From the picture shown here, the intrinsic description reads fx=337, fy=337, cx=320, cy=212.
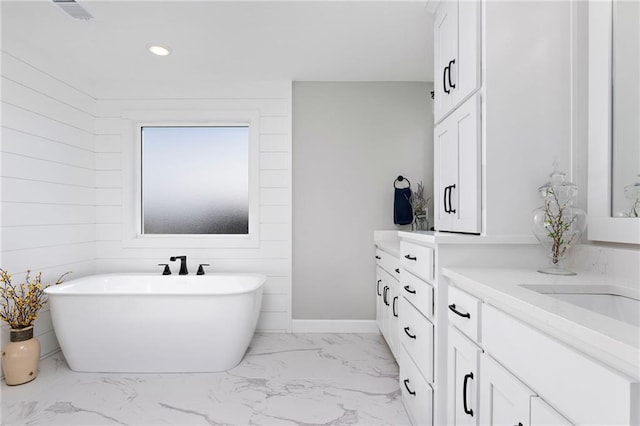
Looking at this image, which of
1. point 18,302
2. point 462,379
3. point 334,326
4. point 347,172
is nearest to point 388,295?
point 334,326

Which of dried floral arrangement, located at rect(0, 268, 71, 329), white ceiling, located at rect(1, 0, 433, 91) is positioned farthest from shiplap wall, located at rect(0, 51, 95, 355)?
white ceiling, located at rect(1, 0, 433, 91)

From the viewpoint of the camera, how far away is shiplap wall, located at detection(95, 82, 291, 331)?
326 centimetres

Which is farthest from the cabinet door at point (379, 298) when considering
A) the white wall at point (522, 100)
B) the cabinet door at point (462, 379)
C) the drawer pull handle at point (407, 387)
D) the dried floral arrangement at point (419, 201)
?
the white wall at point (522, 100)

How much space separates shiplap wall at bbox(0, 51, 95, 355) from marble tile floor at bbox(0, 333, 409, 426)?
0.68 meters

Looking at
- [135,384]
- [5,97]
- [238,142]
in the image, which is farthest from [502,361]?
[5,97]

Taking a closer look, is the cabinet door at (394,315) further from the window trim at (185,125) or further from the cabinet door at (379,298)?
the window trim at (185,125)

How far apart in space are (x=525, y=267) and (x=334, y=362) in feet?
5.39

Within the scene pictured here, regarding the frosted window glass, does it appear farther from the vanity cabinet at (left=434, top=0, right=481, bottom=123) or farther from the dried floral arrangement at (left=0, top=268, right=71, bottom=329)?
the vanity cabinet at (left=434, top=0, right=481, bottom=123)

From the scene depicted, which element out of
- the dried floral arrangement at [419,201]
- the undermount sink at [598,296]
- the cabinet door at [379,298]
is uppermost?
the dried floral arrangement at [419,201]

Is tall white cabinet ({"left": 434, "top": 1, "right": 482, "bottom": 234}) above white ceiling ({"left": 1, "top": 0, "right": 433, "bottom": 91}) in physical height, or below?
below

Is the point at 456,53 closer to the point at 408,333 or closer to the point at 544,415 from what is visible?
the point at 408,333

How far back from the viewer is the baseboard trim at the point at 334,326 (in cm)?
323

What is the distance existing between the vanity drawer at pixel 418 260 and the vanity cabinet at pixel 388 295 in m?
0.44

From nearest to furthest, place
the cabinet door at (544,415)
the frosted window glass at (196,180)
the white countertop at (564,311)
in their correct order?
the white countertop at (564,311), the cabinet door at (544,415), the frosted window glass at (196,180)
